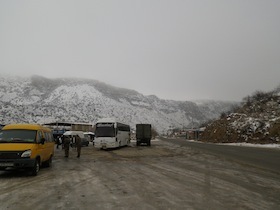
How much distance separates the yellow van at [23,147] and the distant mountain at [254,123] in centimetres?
4457

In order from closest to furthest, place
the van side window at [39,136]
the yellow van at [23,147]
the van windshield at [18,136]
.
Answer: the yellow van at [23,147], the van windshield at [18,136], the van side window at [39,136]

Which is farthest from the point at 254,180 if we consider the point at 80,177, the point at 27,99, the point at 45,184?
the point at 27,99

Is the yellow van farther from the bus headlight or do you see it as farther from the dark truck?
the dark truck

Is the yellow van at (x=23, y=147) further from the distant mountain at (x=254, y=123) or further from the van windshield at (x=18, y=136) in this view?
the distant mountain at (x=254, y=123)

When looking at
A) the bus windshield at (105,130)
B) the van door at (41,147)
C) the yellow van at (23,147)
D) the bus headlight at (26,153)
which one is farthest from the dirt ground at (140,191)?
the bus windshield at (105,130)

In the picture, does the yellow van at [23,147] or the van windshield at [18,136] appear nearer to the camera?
the yellow van at [23,147]

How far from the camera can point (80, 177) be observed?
44.7 ft

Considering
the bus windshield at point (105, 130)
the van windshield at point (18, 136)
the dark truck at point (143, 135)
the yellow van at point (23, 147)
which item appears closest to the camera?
the yellow van at point (23, 147)

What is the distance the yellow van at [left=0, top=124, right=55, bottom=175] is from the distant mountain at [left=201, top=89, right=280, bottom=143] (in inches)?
1755

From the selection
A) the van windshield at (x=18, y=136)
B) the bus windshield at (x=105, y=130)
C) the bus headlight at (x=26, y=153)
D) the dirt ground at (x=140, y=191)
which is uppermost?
the bus windshield at (x=105, y=130)

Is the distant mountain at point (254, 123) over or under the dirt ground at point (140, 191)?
over

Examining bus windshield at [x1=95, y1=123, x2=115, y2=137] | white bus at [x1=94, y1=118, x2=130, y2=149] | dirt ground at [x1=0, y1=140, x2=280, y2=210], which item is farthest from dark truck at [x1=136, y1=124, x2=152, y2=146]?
dirt ground at [x1=0, y1=140, x2=280, y2=210]

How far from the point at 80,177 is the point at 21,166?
2.41 meters

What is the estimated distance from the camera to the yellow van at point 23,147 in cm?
1341
